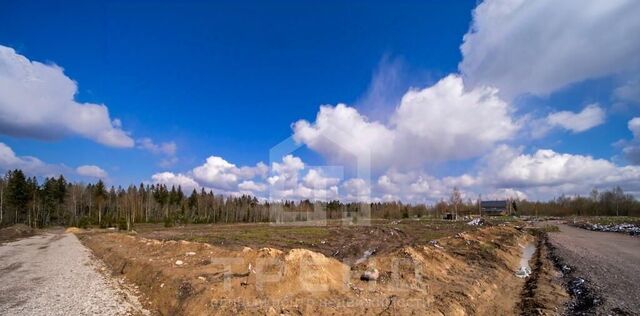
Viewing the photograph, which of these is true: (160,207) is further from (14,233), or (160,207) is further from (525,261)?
(525,261)

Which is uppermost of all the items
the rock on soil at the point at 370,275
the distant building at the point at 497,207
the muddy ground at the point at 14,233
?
the rock on soil at the point at 370,275

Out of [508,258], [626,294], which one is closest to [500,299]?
[626,294]

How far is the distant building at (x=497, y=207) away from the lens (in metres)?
106

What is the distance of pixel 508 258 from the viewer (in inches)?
826

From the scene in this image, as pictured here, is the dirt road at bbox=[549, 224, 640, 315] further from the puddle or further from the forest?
the forest

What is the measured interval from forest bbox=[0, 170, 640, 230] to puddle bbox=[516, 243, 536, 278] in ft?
185

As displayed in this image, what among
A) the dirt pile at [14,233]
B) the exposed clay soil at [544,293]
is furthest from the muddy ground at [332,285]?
the dirt pile at [14,233]

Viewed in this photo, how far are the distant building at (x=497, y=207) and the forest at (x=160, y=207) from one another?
15.0ft

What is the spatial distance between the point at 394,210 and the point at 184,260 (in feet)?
347

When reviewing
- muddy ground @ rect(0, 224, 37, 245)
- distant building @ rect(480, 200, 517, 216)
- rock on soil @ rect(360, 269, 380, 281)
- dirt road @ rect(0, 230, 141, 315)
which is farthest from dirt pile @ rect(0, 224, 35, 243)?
distant building @ rect(480, 200, 517, 216)

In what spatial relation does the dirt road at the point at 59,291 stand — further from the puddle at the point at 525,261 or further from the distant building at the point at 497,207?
the distant building at the point at 497,207

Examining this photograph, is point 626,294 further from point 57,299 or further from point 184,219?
point 184,219

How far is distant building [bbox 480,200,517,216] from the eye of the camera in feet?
349

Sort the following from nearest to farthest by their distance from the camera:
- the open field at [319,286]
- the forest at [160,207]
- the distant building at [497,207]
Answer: the open field at [319,286] → the forest at [160,207] → the distant building at [497,207]
